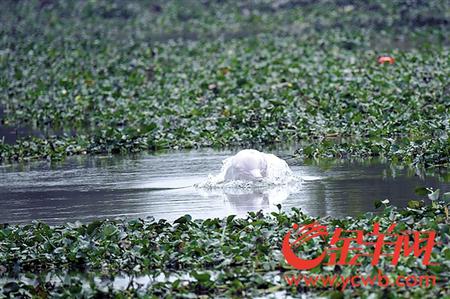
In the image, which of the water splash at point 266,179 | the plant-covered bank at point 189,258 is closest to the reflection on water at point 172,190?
the water splash at point 266,179

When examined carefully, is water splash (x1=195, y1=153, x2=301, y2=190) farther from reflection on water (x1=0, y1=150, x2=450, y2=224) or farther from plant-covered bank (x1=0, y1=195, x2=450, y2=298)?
plant-covered bank (x1=0, y1=195, x2=450, y2=298)

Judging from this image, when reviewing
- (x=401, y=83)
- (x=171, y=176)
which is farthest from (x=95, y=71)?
(x=171, y=176)

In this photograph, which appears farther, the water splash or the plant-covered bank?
the water splash

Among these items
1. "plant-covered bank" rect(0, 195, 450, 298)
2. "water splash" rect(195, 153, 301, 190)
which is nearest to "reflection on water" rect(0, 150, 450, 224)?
"water splash" rect(195, 153, 301, 190)

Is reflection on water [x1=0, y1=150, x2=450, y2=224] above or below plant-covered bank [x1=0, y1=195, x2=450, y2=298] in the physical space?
above

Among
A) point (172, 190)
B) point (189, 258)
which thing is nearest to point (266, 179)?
point (172, 190)

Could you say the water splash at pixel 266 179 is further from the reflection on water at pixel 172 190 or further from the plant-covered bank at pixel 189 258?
the plant-covered bank at pixel 189 258

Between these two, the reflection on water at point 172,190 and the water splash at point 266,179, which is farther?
the water splash at point 266,179

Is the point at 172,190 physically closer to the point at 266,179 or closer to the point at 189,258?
the point at 266,179

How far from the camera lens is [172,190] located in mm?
13766

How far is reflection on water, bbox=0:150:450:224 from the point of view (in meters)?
12.3

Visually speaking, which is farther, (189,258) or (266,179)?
(266,179)

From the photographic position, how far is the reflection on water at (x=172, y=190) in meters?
12.3

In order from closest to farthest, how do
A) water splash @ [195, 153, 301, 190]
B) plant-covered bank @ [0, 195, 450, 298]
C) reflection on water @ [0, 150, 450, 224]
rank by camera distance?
plant-covered bank @ [0, 195, 450, 298] < reflection on water @ [0, 150, 450, 224] < water splash @ [195, 153, 301, 190]
